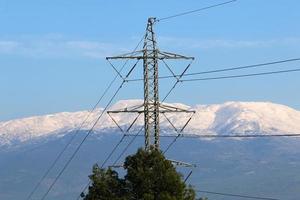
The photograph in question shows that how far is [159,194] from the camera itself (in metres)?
49.9

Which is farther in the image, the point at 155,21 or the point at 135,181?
the point at 155,21

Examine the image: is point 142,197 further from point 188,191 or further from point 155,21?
point 155,21

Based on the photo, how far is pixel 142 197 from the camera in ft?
165

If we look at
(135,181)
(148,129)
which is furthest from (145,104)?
(135,181)

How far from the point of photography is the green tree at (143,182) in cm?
5062

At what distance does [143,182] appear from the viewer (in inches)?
1999

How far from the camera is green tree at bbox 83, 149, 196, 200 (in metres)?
50.6

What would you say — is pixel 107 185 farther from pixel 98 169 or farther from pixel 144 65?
pixel 144 65

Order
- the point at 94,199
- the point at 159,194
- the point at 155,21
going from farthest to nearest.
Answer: the point at 155,21
the point at 94,199
the point at 159,194

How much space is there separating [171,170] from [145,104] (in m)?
4.53

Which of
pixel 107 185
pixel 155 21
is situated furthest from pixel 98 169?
pixel 155 21

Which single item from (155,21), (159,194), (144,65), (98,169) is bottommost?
(159,194)

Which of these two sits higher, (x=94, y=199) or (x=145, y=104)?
(x=145, y=104)

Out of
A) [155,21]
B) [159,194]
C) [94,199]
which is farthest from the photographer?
[155,21]
